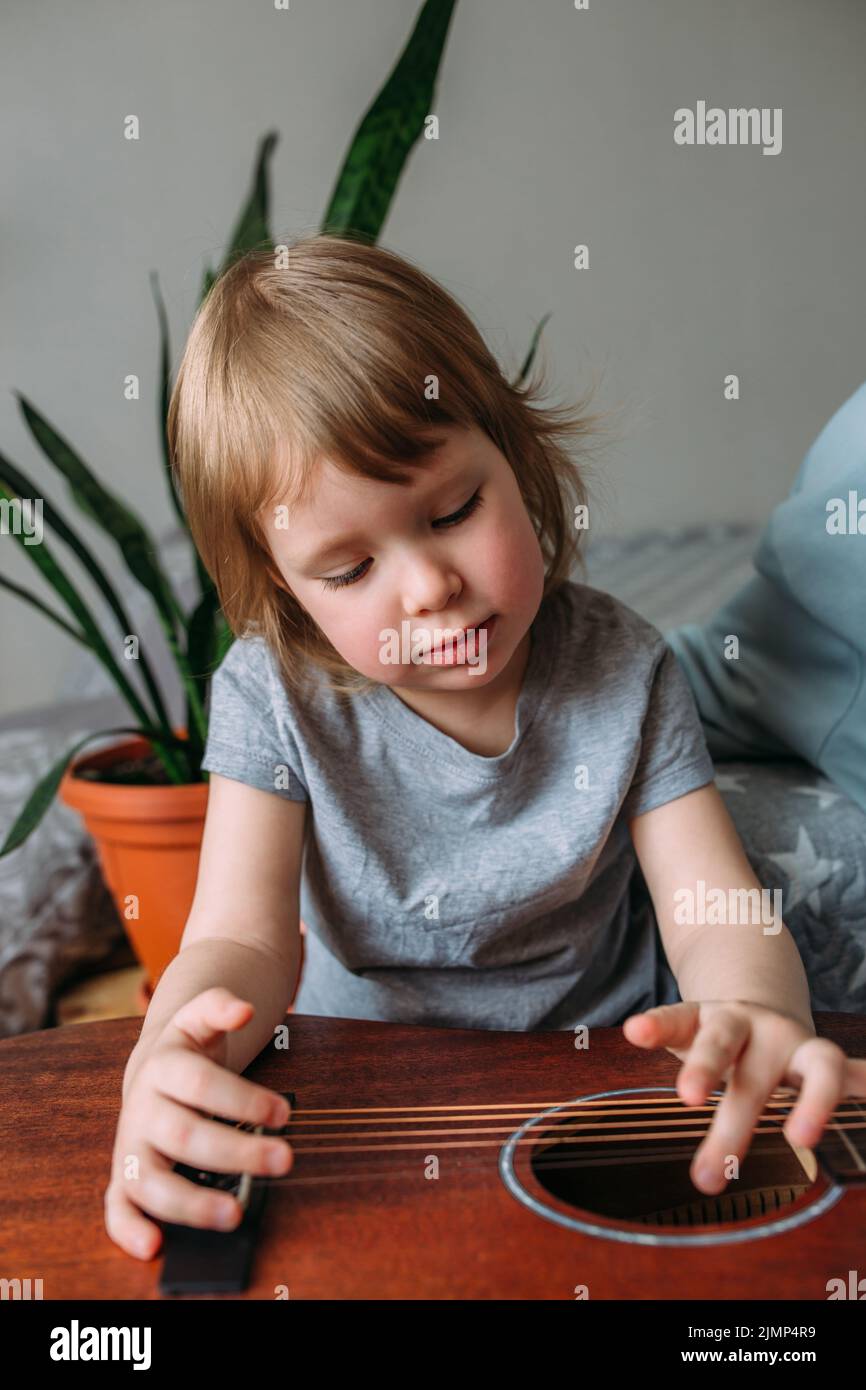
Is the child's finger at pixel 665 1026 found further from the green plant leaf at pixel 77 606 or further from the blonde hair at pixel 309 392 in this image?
the green plant leaf at pixel 77 606

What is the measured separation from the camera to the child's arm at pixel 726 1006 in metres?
0.57

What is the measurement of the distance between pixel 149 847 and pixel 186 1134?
81 cm

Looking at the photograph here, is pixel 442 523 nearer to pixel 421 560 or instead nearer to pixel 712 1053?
pixel 421 560

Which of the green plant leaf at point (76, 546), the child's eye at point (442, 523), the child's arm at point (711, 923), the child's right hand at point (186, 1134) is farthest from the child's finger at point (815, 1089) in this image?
the green plant leaf at point (76, 546)

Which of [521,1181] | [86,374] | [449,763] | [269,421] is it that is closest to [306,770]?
[449,763]

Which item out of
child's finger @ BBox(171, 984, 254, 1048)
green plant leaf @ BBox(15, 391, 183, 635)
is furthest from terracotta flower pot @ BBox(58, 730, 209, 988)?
child's finger @ BBox(171, 984, 254, 1048)

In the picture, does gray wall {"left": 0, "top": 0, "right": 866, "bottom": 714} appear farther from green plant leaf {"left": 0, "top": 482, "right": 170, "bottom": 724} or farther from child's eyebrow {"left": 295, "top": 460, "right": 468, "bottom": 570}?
child's eyebrow {"left": 295, "top": 460, "right": 468, "bottom": 570}

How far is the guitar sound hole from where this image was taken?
25.5 inches

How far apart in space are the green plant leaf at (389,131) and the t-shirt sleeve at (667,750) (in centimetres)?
56

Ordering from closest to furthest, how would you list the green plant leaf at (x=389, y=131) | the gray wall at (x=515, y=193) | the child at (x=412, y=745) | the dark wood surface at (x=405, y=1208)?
the dark wood surface at (x=405, y=1208) < the child at (x=412, y=745) < the green plant leaf at (x=389, y=131) < the gray wall at (x=515, y=193)

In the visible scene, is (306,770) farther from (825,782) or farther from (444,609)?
(825,782)

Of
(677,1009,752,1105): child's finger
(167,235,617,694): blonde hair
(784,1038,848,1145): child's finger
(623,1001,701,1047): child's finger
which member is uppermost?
(167,235,617,694): blonde hair

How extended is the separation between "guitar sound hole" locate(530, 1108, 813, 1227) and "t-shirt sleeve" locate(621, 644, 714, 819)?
0.31m

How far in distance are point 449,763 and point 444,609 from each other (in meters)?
0.19
